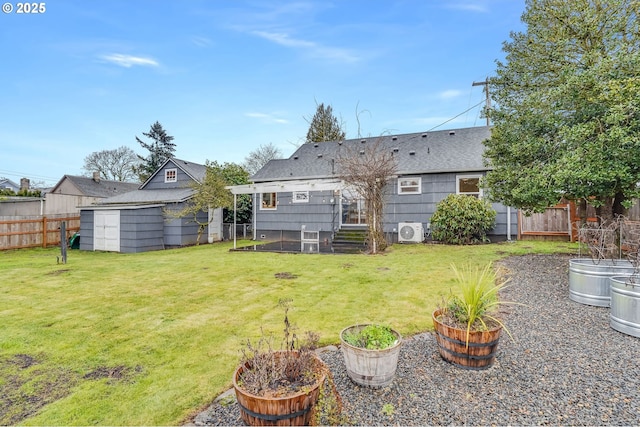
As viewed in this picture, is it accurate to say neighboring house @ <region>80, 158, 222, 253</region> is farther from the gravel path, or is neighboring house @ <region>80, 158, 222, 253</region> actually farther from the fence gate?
the fence gate

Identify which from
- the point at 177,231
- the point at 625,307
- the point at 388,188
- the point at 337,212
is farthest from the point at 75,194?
the point at 625,307

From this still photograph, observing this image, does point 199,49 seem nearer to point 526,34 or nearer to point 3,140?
point 526,34

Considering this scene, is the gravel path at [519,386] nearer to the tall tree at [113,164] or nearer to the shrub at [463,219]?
the shrub at [463,219]

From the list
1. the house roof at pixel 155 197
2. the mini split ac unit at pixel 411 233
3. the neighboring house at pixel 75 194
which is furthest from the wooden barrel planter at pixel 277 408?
the neighboring house at pixel 75 194

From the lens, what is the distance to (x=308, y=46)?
11.1 metres

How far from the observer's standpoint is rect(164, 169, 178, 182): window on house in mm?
17375

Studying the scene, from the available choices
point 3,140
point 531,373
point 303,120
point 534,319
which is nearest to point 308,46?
point 303,120

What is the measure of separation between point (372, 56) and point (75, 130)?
16.3m

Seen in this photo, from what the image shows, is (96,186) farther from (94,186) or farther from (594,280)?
(594,280)

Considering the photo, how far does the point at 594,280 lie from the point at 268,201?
13.0 metres

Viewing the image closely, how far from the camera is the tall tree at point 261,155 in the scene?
31.6 m

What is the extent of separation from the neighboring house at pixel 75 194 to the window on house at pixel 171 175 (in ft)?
26.6

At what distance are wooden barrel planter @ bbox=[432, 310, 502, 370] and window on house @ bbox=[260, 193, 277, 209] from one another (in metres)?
13.0

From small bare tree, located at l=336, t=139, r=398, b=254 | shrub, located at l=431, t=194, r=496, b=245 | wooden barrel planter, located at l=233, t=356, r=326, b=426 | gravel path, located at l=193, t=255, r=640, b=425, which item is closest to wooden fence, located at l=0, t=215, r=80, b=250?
small bare tree, located at l=336, t=139, r=398, b=254
